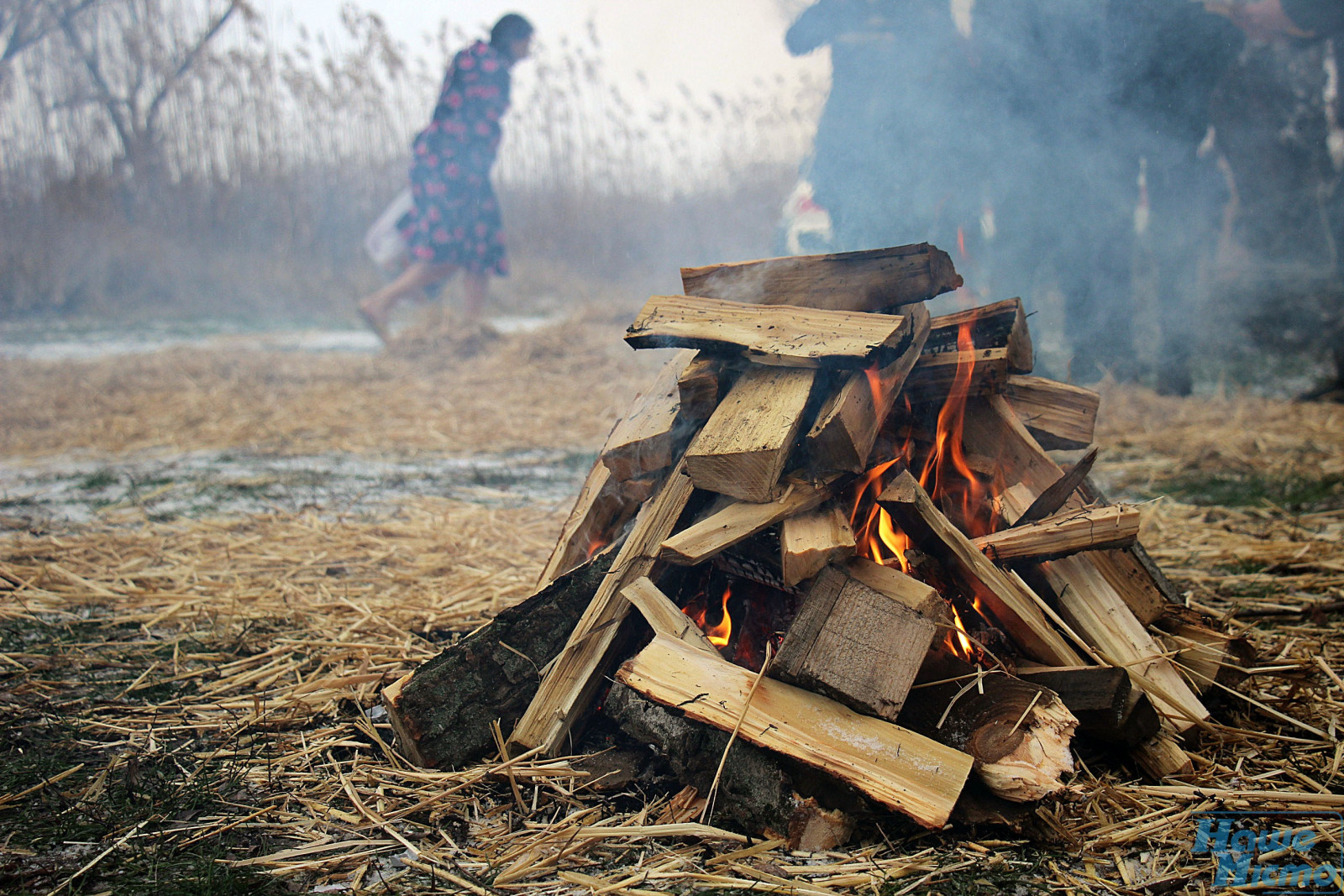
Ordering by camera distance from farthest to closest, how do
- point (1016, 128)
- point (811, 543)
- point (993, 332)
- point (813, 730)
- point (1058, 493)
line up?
point (1016, 128) < point (993, 332) < point (1058, 493) < point (811, 543) < point (813, 730)

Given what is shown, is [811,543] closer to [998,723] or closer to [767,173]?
[998,723]

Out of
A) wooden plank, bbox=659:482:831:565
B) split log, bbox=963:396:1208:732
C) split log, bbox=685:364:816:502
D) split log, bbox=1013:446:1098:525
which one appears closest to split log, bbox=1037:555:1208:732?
split log, bbox=963:396:1208:732

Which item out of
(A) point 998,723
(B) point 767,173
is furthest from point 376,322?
(A) point 998,723

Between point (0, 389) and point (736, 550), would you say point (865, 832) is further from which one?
point (0, 389)

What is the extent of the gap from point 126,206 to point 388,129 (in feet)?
10.7

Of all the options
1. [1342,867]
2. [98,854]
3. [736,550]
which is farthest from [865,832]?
[98,854]

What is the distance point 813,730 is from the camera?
1.43m

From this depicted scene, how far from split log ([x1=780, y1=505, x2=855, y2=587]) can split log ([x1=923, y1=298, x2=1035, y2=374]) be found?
0.67 metres

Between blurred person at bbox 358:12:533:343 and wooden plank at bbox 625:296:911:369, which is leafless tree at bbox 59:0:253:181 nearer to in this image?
blurred person at bbox 358:12:533:343

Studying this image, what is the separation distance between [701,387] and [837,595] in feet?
1.90

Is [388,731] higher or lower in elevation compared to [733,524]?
→ lower

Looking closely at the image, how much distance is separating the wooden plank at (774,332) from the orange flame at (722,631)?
617 mm

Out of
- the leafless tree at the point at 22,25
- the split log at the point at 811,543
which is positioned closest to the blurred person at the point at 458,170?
the leafless tree at the point at 22,25

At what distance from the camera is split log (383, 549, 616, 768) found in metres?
1.64
